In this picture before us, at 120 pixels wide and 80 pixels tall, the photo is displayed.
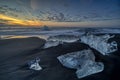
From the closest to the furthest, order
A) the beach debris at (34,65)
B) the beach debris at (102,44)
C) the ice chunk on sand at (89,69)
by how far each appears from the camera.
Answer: the ice chunk on sand at (89,69) → the beach debris at (34,65) → the beach debris at (102,44)

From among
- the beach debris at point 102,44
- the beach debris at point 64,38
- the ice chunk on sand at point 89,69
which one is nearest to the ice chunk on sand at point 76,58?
the ice chunk on sand at point 89,69

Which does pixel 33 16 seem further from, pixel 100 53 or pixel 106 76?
pixel 106 76

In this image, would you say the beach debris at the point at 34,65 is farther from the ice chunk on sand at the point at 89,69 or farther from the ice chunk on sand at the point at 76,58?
the ice chunk on sand at the point at 89,69

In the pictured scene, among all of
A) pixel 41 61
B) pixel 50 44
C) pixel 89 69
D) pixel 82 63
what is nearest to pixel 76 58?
pixel 82 63

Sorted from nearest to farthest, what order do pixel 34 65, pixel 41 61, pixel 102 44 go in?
pixel 34 65, pixel 41 61, pixel 102 44

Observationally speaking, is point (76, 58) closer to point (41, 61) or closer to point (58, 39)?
point (41, 61)

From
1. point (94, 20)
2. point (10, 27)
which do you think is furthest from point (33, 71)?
point (94, 20)
